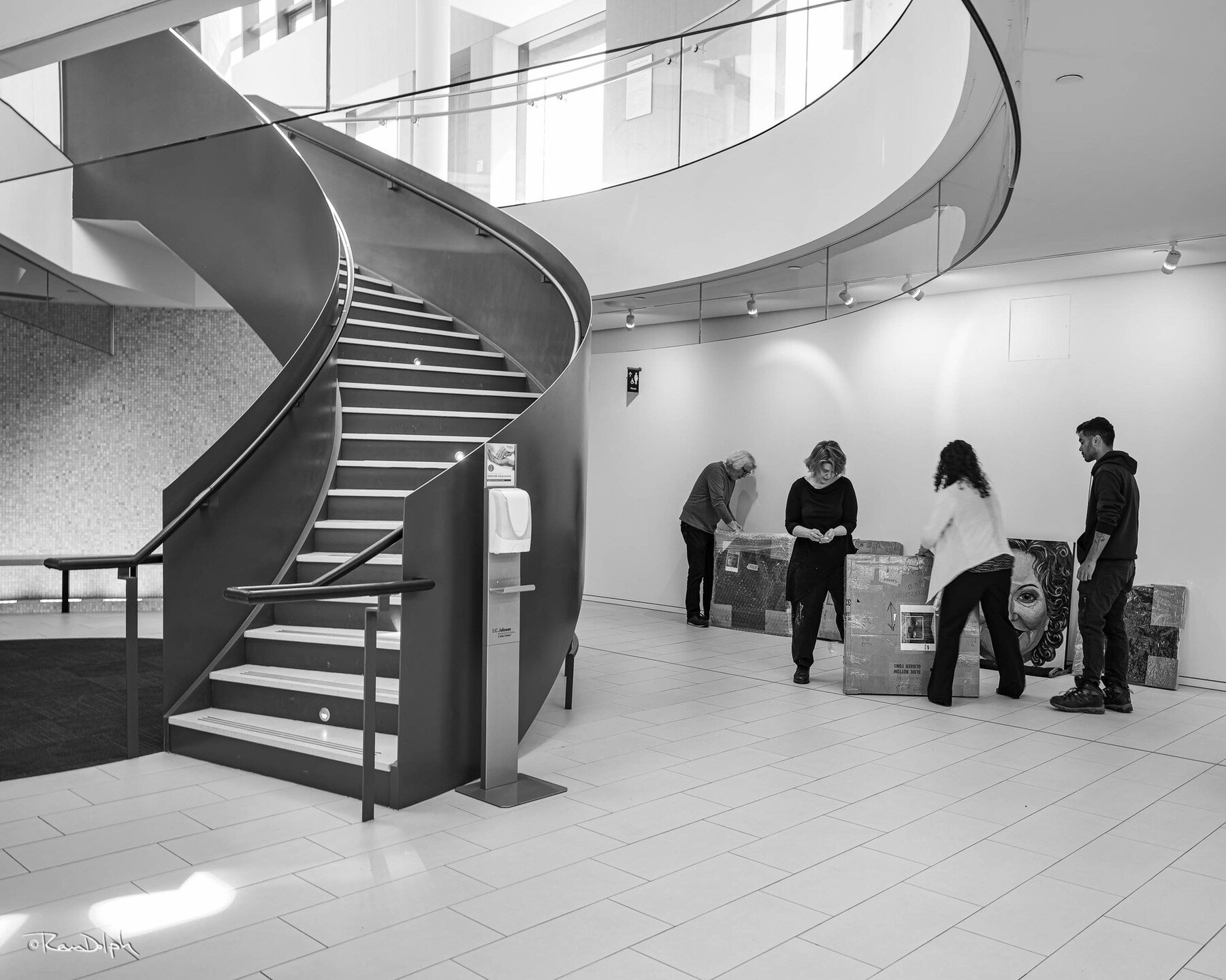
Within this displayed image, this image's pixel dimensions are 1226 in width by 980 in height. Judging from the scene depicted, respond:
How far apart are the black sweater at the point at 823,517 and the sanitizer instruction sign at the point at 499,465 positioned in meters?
3.06

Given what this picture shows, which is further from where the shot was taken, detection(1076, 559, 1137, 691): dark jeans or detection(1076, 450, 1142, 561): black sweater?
detection(1076, 559, 1137, 691): dark jeans

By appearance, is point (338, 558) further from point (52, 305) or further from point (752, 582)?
point (52, 305)

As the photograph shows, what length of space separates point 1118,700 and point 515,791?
3876mm

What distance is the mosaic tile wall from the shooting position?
9.28 meters

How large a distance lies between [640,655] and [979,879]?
4370 millimetres

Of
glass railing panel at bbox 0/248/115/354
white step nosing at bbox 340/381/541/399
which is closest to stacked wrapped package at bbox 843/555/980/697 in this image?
white step nosing at bbox 340/381/541/399

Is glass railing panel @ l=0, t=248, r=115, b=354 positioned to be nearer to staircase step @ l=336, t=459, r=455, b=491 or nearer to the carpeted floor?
the carpeted floor

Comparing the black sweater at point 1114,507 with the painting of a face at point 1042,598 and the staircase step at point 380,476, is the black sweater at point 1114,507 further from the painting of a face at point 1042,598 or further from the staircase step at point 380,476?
the staircase step at point 380,476

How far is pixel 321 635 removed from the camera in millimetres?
4988

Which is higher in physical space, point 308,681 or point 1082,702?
point 308,681

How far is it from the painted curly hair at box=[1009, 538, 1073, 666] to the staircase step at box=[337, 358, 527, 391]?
12.8ft

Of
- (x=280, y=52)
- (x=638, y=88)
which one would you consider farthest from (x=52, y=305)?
(x=280, y=52)

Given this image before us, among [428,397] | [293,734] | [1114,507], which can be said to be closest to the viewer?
[293,734]

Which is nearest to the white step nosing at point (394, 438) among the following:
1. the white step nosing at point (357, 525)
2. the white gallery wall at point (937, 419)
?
the white step nosing at point (357, 525)
